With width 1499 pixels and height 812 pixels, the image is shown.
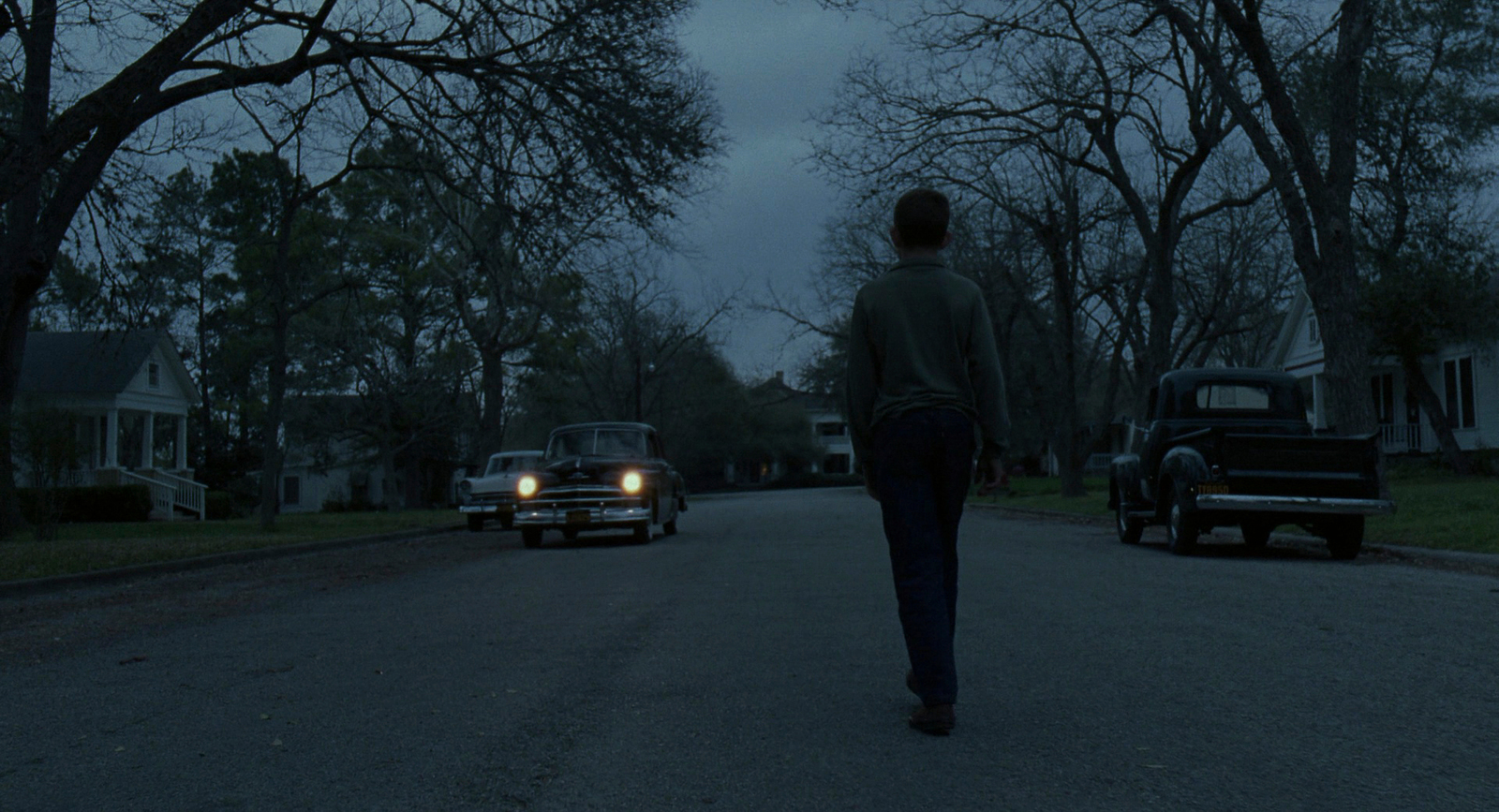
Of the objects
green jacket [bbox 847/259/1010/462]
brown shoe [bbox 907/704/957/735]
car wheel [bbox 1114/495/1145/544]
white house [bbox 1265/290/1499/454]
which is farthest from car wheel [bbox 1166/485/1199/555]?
white house [bbox 1265/290/1499/454]

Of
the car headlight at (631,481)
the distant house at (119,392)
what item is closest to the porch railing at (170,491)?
the distant house at (119,392)

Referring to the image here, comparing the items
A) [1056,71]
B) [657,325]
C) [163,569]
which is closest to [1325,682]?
[163,569]

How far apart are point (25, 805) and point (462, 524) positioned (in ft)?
74.9

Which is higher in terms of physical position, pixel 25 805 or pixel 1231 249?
pixel 1231 249

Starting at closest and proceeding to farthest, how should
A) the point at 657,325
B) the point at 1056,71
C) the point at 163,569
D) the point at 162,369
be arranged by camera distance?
the point at 163,569
the point at 1056,71
the point at 162,369
the point at 657,325

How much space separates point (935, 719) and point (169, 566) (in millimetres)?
11694

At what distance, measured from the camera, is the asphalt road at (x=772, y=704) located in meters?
4.13

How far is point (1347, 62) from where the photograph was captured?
1769cm

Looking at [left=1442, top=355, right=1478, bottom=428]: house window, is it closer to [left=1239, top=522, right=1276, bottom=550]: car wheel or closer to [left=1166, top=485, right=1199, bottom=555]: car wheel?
[left=1239, top=522, right=1276, bottom=550]: car wheel

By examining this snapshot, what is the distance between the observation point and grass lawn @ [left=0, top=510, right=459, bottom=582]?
44.3 ft

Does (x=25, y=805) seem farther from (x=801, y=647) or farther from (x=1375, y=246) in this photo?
(x=1375, y=246)

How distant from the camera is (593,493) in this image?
18172 mm

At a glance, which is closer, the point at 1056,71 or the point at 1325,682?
the point at 1325,682

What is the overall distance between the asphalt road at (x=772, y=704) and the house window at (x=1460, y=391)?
28762mm
